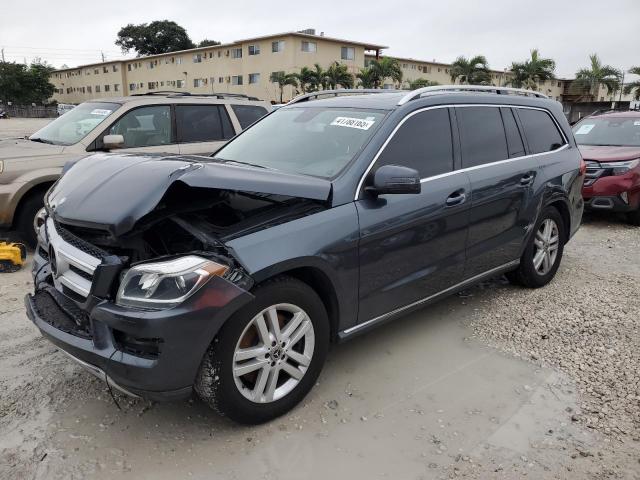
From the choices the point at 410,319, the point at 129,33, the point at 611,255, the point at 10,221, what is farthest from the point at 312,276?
the point at 129,33

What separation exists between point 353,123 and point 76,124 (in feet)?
14.0

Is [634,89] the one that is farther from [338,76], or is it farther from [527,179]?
[527,179]

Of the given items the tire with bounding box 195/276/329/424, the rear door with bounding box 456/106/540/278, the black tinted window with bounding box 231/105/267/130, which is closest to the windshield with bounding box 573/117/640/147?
the rear door with bounding box 456/106/540/278

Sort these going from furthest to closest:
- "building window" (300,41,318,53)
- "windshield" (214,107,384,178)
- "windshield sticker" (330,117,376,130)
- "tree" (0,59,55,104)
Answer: "tree" (0,59,55,104), "building window" (300,41,318,53), "windshield sticker" (330,117,376,130), "windshield" (214,107,384,178)

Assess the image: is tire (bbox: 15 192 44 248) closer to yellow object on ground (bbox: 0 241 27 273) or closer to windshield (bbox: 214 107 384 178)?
yellow object on ground (bbox: 0 241 27 273)

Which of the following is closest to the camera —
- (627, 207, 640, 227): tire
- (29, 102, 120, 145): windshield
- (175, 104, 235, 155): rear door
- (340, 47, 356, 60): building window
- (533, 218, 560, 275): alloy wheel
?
(533, 218, 560, 275): alloy wheel

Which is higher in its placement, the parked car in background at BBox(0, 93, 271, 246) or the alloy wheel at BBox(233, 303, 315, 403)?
the parked car in background at BBox(0, 93, 271, 246)

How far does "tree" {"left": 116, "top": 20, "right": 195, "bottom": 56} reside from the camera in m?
80.8

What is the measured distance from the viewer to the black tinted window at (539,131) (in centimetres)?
474

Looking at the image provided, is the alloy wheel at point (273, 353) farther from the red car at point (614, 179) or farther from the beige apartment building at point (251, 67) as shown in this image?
the beige apartment building at point (251, 67)

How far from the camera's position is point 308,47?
46.0m

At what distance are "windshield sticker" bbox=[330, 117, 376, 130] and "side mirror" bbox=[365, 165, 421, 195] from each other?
1.71 feet

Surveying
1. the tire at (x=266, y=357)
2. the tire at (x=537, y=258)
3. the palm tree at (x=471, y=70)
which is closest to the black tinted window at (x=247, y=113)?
the tire at (x=537, y=258)

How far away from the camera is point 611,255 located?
252 inches
